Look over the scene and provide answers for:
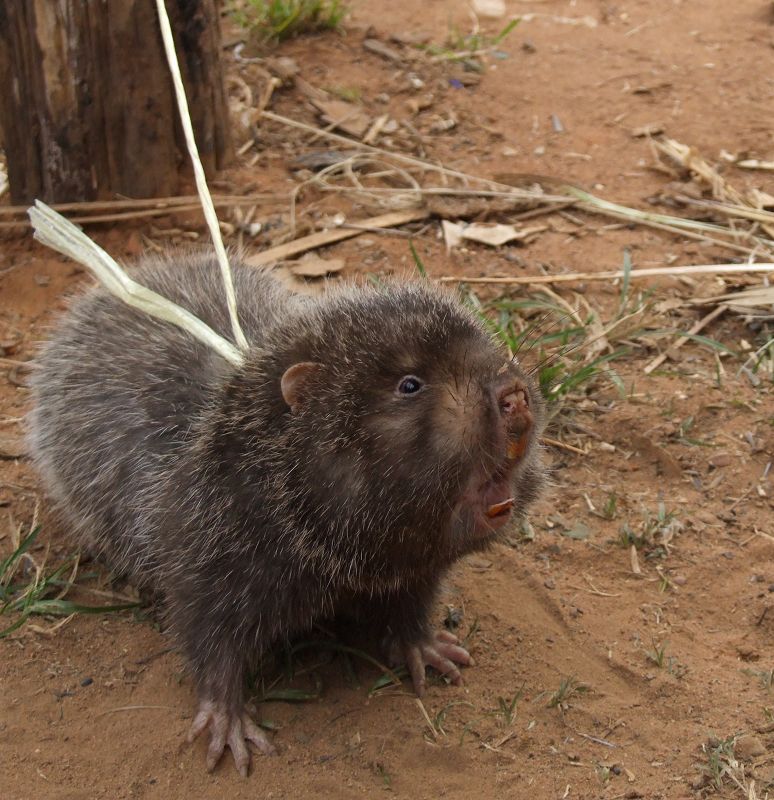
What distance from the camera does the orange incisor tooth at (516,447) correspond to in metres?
3.22

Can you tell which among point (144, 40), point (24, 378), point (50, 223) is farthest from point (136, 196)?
point (50, 223)

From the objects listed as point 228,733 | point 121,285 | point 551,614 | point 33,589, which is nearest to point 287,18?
point 121,285

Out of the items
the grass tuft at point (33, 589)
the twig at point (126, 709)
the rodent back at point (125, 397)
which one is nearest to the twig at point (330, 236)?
the rodent back at point (125, 397)

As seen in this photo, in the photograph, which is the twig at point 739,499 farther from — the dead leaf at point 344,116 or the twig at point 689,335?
the dead leaf at point 344,116

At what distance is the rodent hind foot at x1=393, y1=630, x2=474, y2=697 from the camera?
156 inches

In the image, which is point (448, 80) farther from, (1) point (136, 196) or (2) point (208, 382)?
(2) point (208, 382)

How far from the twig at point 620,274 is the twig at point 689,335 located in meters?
0.19

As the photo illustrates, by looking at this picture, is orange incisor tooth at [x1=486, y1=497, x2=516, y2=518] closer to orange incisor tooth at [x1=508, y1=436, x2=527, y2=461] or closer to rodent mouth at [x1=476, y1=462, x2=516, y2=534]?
rodent mouth at [x1=476, y1=462, x2=516, y2=534]

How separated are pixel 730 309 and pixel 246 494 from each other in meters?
3.08

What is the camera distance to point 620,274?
5637mm

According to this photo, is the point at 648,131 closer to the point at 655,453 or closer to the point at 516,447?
the point at 655,453

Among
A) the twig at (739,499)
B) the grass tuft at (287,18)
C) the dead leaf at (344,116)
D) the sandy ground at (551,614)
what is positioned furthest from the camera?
the grass tuft at (287,18)

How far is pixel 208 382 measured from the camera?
13.1 feet

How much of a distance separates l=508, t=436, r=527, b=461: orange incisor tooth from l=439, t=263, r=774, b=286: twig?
230cm
